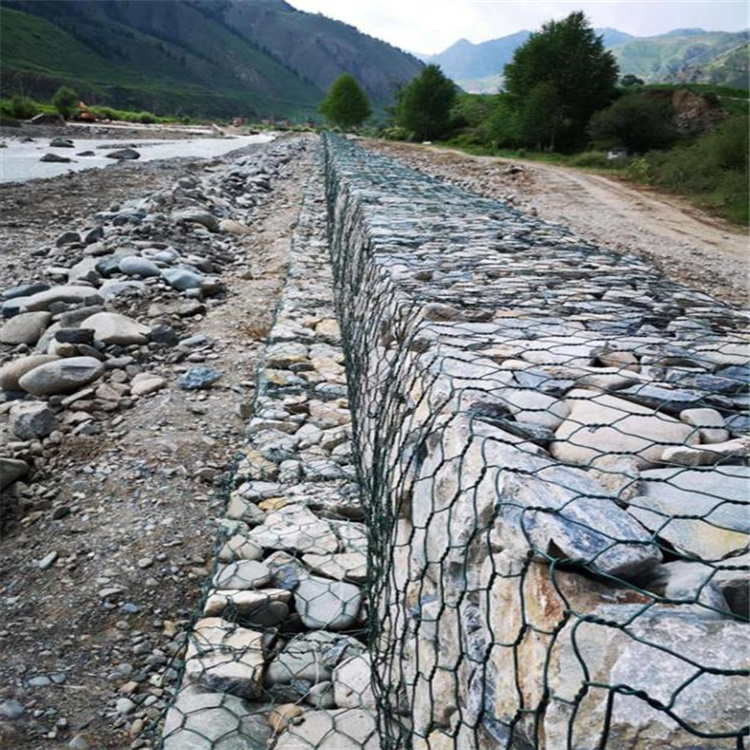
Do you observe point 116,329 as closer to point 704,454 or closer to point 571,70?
point 704,454

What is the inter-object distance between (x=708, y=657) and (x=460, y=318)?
1.68 meters

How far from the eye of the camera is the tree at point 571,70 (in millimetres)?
30438

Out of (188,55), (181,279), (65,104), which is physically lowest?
(181,279)

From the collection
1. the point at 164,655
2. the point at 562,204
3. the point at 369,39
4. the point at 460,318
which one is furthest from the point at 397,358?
the point at 369,39

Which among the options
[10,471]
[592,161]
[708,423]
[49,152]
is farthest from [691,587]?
[49,152]

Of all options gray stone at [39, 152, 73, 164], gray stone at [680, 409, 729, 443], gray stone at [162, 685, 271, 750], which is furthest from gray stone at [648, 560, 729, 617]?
gray stone at [39, 152, 73, 164]

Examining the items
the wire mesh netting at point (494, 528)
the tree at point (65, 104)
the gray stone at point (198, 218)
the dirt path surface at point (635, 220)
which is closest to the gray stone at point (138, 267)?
the gray stone at point (198, 218)

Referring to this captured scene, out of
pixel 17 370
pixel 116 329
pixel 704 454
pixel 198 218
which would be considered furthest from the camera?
pixel 198 218

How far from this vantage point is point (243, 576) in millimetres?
2521

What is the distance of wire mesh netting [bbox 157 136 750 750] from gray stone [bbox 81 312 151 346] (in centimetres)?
156

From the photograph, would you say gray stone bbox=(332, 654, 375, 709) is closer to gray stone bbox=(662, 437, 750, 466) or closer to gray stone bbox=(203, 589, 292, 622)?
gray stone bbox=(203, 589, 292, 622)

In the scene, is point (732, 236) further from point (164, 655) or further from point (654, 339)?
point (164, 655)

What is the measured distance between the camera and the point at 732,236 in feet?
35.4

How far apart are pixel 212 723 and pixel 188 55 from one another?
487ft
